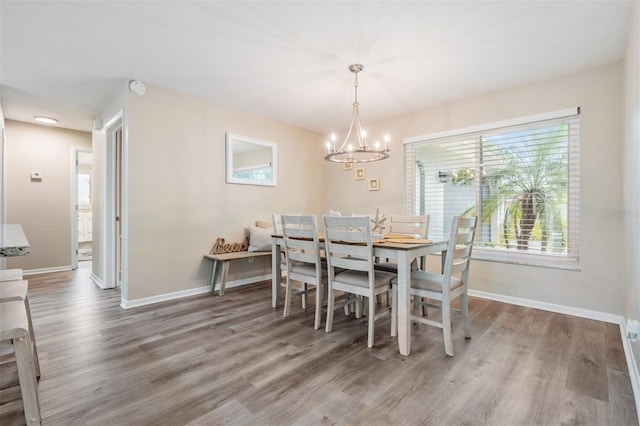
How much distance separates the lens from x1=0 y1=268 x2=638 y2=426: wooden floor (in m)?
1.48

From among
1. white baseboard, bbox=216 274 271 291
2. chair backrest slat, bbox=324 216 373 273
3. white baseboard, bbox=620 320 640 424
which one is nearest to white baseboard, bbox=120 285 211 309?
white baseboard, bbox=216 274 271 291

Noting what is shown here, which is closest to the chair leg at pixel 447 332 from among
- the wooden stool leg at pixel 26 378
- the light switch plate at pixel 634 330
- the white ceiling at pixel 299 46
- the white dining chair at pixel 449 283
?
the white dining chair at pixel 449 283

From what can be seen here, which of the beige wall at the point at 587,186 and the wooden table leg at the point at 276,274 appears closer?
the beige wall at the point at 587,186

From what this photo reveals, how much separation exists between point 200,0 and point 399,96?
2.36 metres

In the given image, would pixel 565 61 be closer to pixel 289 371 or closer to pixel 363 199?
pixel 363 199

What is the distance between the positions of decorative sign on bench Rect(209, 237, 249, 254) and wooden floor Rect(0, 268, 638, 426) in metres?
1.03

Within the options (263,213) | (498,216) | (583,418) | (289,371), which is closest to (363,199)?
(263,213)

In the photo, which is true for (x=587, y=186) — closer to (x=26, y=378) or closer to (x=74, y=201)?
(x=26, y=378)

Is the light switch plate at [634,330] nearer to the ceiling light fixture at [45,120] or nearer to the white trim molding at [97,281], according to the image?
the white trim molding at [97,281]

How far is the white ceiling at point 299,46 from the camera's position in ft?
6.73

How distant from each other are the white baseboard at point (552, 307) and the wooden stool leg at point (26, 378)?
3.76 metres

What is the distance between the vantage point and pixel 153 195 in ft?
10.7

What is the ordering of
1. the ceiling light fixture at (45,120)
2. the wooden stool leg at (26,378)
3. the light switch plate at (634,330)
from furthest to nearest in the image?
the ceiling light fixture at (45,120), the light switch plate at (634,330), the wooden stool leg at (26,378)

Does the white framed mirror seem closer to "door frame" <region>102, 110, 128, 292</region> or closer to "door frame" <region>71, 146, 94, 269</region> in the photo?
"door frame" <region>102, 110, 128, 292</region>
